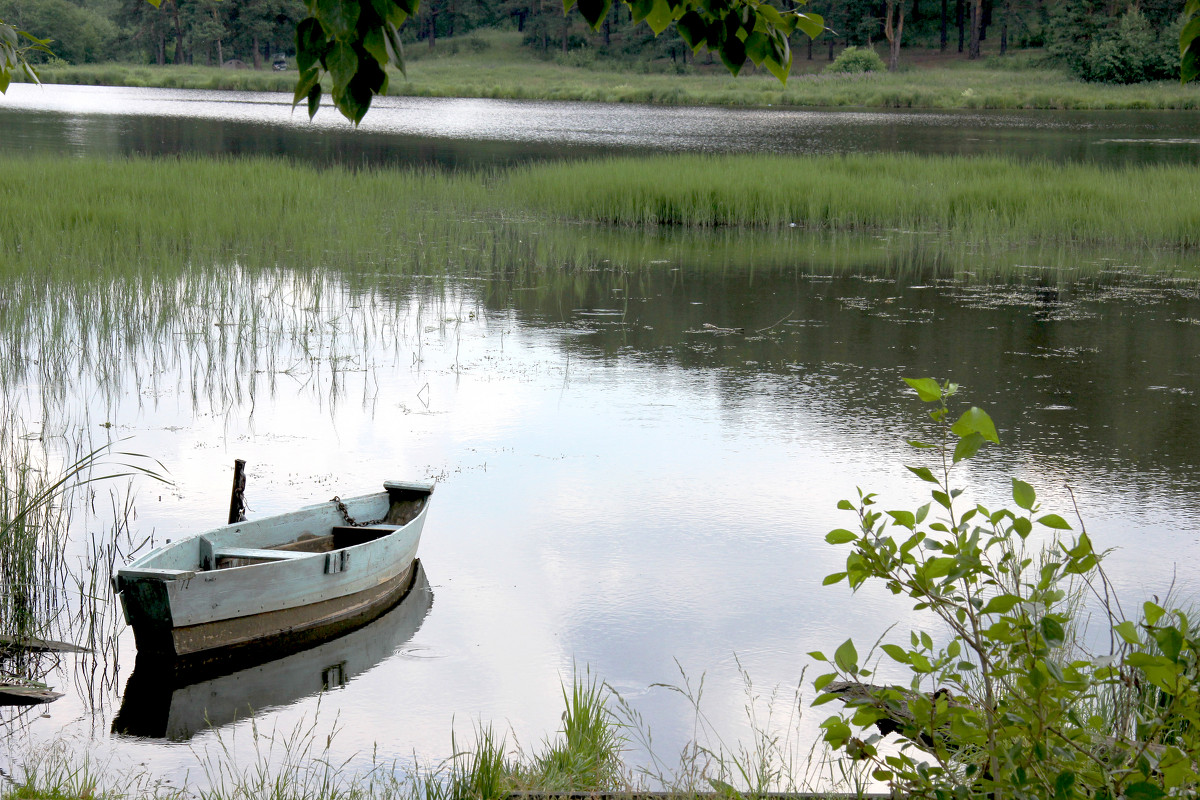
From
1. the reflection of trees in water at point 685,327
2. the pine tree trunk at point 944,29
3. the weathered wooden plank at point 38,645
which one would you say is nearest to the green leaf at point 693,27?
the weathered wooden plank at point 38,645

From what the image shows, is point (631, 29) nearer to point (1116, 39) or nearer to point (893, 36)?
point (893, 36)

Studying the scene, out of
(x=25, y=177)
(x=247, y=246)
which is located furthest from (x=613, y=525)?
(x=25, y=177)

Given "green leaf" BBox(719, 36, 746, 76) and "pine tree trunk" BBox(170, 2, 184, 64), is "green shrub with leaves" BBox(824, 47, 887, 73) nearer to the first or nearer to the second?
"pine tree trunk" BBox(170, 2, 184, 64)

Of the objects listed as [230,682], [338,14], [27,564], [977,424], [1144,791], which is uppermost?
[338,14]

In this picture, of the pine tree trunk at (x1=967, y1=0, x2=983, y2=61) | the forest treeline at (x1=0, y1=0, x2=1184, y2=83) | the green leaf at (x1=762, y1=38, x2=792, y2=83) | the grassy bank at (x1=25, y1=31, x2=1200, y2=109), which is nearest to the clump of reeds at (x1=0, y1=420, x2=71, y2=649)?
the green leaf at (x1=762, y1=38, x2=792, y2=83)

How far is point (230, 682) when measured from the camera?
416 centimetres

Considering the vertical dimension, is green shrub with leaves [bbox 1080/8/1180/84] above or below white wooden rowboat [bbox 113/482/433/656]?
above

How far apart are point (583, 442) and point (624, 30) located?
69.2 m

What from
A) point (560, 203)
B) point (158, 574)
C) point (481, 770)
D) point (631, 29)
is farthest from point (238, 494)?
point (631, 29)

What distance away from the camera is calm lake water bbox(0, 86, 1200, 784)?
13.8 ft

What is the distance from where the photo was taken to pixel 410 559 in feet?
16.7

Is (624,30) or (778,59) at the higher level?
(624,30)

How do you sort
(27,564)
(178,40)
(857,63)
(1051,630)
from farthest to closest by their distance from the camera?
(178,40) → (857,63) → (27,564) → (1051,630)

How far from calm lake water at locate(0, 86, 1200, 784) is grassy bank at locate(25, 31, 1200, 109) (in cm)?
3296
